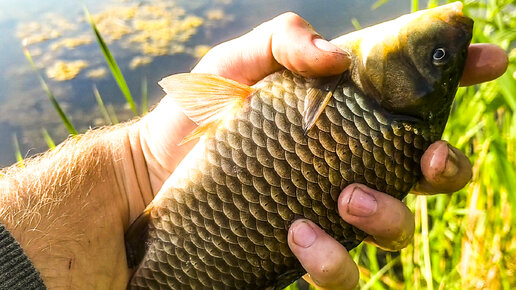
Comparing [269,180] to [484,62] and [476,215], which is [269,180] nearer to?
[484,62]

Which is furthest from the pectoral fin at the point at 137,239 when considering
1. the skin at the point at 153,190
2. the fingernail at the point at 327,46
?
the fingernail at the point at 327,46

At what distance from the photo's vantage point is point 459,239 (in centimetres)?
298

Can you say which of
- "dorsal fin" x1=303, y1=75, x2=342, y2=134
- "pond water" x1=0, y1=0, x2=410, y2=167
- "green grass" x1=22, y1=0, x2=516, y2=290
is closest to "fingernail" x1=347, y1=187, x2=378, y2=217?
"dorsal fin" x1=303, y1=75, x2=342, y2=134

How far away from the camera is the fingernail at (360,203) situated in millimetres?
1687

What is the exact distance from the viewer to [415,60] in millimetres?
1737

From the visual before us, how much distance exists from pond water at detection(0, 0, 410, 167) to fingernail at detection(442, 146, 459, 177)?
3.78 meters

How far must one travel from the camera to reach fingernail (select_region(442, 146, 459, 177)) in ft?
5.90

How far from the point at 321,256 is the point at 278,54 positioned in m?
0.74

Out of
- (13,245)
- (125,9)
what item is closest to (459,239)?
(13,245)

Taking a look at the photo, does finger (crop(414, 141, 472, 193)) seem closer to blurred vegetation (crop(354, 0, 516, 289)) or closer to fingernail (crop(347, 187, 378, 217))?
fingernail (crop(347, 187, 378, 217))

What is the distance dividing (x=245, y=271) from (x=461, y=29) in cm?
107

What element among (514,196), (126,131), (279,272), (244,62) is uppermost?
(244,62)

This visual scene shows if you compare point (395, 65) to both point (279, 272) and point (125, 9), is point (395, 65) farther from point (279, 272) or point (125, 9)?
point (125, 9)

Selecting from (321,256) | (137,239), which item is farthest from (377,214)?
(137,239)
